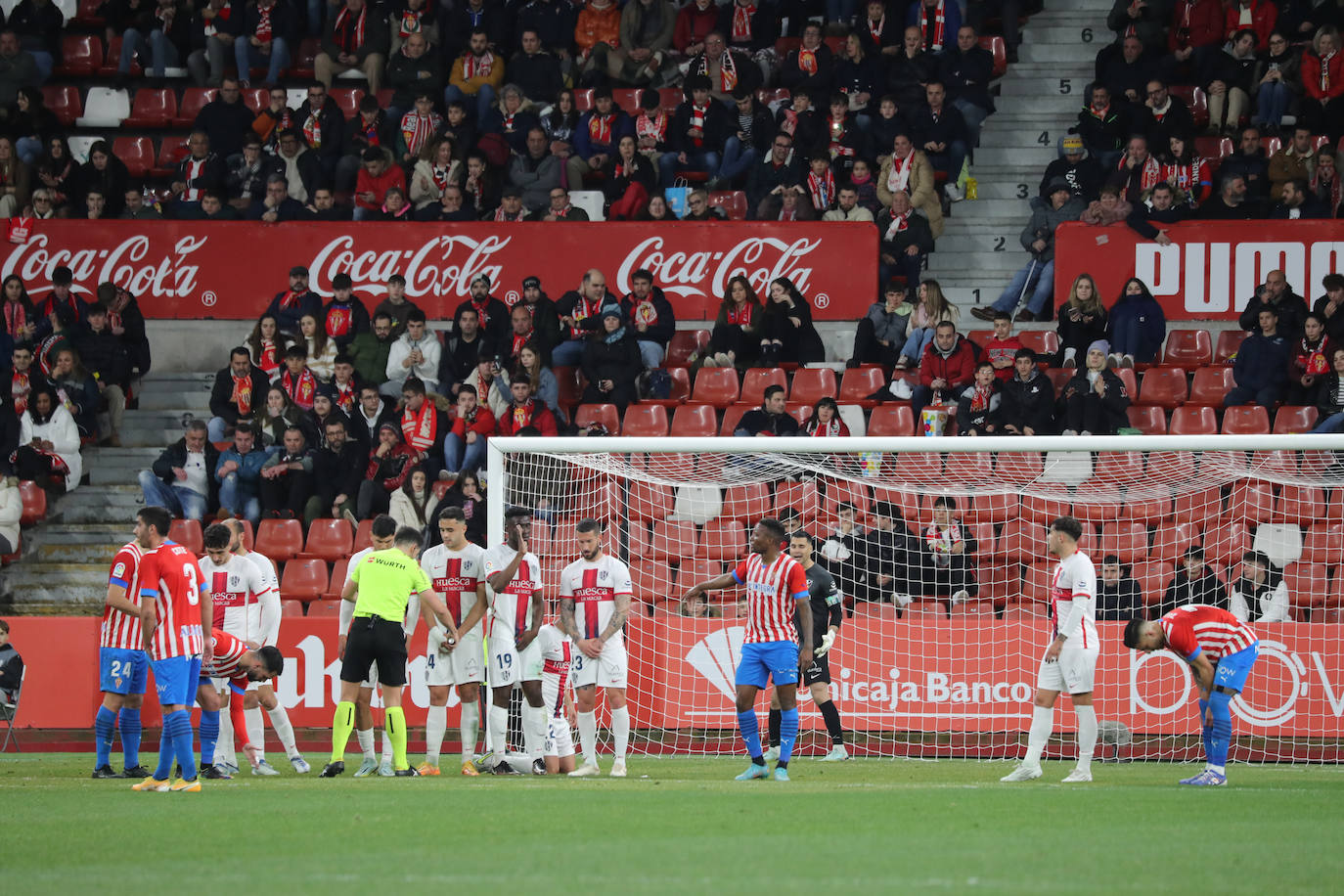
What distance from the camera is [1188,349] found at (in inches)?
746

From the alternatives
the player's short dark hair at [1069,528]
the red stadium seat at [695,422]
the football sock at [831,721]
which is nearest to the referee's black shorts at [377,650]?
the football sock at [831,721]

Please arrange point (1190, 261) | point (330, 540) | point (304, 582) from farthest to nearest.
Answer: point (1190, 261) < point (330, 540) < point (304, 582)

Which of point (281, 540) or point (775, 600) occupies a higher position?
point (281, 540)

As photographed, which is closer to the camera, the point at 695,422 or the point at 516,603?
the point at 516,603

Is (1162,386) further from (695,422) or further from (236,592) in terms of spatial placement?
(236,592)

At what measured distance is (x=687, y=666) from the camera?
15.5m

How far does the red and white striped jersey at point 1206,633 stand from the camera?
1182 centimetres

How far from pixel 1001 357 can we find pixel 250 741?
8990mm

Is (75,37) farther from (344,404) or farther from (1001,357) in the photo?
(1001,357)

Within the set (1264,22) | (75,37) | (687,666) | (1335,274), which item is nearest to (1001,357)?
(1335,274)

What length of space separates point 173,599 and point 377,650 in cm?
191

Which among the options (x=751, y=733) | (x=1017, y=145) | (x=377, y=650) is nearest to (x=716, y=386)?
(x=1017, y=145)

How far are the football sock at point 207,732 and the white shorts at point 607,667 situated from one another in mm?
2794

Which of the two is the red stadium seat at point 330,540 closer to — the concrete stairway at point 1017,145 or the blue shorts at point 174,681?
the blue shorts at point 174,681
